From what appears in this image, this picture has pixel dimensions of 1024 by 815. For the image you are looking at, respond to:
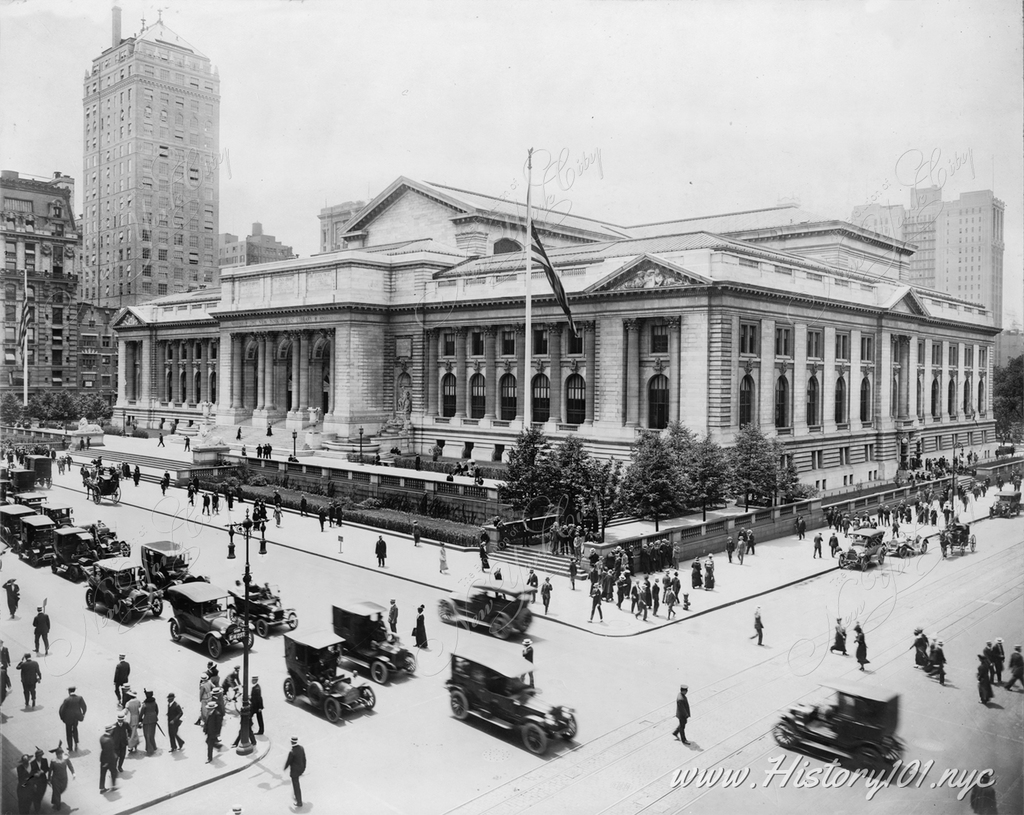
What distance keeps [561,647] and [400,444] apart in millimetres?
47086

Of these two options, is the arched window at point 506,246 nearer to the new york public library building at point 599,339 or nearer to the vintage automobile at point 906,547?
the new york public library building at point 599,339

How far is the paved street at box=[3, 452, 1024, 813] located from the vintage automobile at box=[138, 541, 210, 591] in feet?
4.96

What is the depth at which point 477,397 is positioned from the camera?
2790 inches

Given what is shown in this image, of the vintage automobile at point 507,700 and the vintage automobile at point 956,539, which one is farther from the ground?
the vintage automobile at point 956,539

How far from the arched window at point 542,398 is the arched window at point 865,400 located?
24.5 m

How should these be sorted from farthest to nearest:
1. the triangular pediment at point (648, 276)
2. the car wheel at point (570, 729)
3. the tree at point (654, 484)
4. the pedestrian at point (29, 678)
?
the triangular pediment at point (648, 276) → the tree at point (654, 484) → the pedestrian at point (29, 678) → the car wheel at point (570, 729)

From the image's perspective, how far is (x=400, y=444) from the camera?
240 ft

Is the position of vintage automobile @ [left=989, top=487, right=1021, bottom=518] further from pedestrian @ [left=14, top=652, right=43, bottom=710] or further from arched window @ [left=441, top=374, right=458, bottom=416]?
pedestrian @ [left=14, top=652, right=43, bottom=710]

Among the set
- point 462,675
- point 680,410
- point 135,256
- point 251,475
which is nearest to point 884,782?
point 462,675

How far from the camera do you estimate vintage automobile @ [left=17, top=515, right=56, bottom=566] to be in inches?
1292

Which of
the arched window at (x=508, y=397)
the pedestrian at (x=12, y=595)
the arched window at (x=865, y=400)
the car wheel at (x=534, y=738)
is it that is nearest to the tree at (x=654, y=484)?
the arched window at (x=508, y=397)

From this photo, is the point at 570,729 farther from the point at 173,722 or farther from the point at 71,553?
the point at 71,553

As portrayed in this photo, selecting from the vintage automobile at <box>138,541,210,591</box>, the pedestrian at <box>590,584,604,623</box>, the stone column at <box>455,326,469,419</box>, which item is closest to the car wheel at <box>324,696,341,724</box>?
the vintage automobile at <box>138,541,210,591</box>

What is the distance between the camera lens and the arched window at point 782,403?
60500mm
